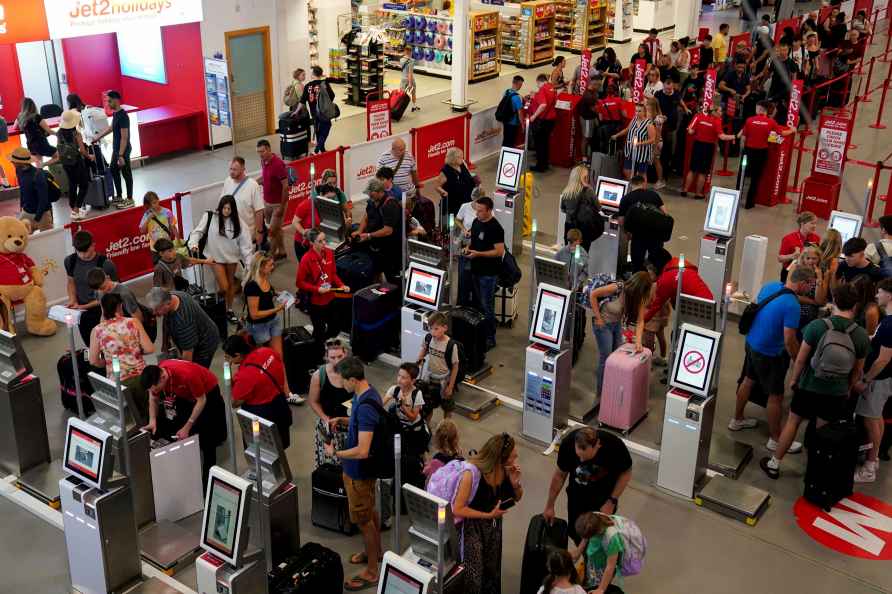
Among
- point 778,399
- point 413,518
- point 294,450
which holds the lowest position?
point 294,450

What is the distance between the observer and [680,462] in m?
7.64

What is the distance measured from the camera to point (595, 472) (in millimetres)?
6211

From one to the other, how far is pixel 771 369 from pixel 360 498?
3.71 metres

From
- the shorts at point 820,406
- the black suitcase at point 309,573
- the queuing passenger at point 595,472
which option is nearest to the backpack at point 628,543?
the queuing passenger at point 595,472

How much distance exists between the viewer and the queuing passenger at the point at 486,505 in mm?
5868

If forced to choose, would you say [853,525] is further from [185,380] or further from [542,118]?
[542,118]

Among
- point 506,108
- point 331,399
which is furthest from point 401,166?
point 331,399

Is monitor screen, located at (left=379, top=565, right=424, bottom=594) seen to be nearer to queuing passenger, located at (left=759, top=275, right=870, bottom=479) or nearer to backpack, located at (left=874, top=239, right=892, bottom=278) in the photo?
queuing passenger, located at (left=759, top=275, right=870, bottom=479)

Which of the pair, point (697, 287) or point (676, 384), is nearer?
point (676, 384)

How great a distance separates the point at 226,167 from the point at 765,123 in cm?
861

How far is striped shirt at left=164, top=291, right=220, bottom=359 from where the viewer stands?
7949 mm

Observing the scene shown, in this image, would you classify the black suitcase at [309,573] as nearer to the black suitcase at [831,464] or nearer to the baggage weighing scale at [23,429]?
the baggage weighing scale at [23,429]

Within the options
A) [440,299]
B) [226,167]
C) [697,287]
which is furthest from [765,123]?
[226,167]

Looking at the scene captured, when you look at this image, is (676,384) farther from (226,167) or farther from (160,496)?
(226,167)
